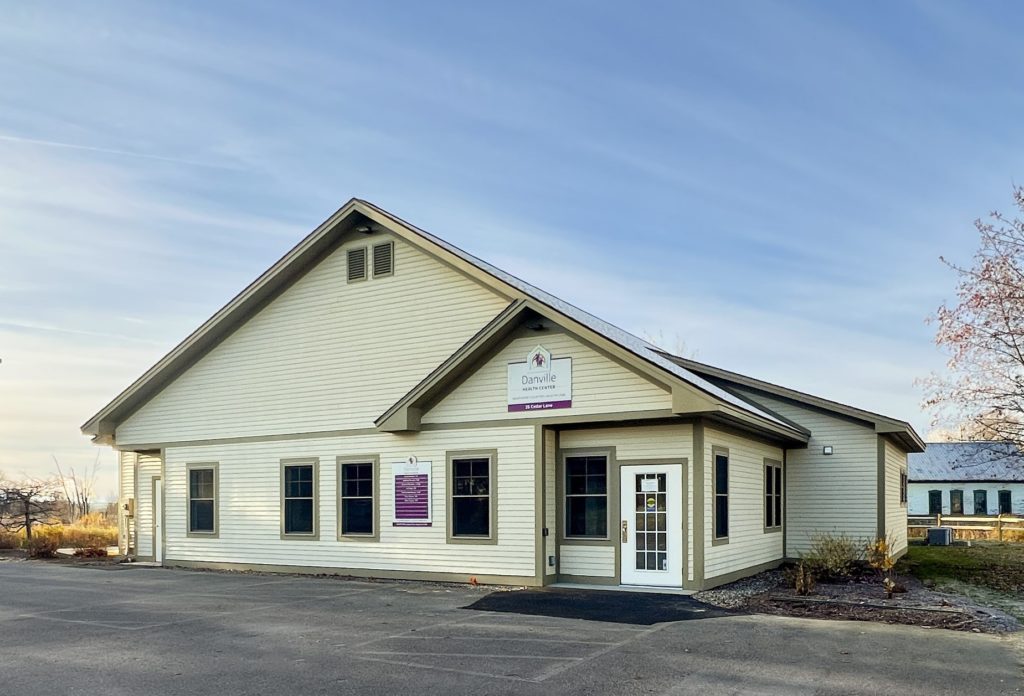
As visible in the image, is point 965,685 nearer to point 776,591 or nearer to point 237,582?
point 776,591

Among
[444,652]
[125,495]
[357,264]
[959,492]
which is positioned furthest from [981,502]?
[444,652]

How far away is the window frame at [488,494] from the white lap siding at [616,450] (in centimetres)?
121

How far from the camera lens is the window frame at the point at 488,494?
56.9 ft

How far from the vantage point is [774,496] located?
2109 centimetres

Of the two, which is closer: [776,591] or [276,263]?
[776,591]

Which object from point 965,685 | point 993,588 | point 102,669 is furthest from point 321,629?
point 993,588

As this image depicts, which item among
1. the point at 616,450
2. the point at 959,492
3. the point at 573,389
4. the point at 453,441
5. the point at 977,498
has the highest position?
the point at 573,389

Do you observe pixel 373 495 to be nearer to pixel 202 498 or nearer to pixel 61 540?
pixel 202 498

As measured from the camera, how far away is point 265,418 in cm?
2091

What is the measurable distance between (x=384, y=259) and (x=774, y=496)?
A: 9898 millimetres

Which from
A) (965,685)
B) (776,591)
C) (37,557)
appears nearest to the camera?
(965,685)

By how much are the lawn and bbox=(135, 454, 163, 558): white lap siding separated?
17656 millimetres

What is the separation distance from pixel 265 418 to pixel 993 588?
49.1ft

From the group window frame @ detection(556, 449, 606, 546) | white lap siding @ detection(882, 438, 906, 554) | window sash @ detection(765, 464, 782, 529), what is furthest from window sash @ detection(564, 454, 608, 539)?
white lap siding @ detection(882, 438, 906, 554)
